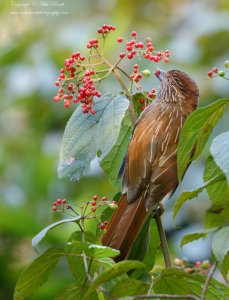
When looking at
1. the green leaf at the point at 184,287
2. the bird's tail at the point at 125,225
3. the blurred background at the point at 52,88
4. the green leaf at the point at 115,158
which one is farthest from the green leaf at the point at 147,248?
the blurred background at the point at 52,88

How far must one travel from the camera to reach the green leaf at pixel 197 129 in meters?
2.45

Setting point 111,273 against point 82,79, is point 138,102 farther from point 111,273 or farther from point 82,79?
point 111,273

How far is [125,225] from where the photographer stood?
3.27 metres

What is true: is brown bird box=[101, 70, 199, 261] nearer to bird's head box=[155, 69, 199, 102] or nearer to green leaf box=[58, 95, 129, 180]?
bird's head box=[155, 69, 199, 102]

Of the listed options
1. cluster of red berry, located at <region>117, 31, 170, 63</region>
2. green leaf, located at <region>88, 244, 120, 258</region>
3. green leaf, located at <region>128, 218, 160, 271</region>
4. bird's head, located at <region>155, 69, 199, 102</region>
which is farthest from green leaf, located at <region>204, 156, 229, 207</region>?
bird's head, located at <region>155, 69, 199, 102</region>

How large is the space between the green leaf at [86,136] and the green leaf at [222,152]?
599mm

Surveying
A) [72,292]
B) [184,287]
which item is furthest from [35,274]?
[184,287]

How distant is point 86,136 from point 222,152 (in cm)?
80

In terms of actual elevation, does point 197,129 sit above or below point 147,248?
above

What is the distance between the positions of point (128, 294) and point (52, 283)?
134 inches

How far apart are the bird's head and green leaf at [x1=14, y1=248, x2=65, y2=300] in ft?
5.99

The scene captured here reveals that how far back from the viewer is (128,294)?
2.32 meters

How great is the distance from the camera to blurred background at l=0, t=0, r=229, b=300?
6160 millimetres

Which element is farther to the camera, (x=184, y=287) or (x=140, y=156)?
(x=140, y=156)
